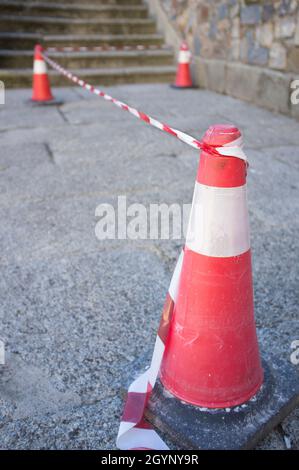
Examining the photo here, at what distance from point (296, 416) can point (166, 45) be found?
8020 millimetres

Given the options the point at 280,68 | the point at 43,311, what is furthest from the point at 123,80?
the point at 43,311

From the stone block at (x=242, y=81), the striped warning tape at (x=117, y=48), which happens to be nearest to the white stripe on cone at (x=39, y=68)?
the striped warning tape at (x=117, y=48)

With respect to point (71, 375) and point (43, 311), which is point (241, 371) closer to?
point (71, 375)

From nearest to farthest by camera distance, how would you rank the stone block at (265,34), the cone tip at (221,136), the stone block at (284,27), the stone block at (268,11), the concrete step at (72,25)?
the cone tip at (221,136)
the stone block at (284,27)
the stone block at (268,11)
the stone block at (265,34)
the concrete step at (72,25)

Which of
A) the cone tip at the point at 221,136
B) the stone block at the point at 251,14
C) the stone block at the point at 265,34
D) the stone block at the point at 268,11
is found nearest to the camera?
the cone tip at the point at 221,136

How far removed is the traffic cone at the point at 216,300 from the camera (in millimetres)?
1391

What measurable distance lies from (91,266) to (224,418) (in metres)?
1.20

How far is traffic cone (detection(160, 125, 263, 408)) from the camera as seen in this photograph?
1.39 m

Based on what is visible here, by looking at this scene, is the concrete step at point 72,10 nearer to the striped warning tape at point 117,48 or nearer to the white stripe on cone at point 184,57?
the striped warning tape at point 117,48

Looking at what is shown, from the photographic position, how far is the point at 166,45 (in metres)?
8.47

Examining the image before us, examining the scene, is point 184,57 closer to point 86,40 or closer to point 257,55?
point 257,55

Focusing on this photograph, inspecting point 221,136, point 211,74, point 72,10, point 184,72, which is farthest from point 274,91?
point 72,10

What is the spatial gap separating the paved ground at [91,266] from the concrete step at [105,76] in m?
2.55

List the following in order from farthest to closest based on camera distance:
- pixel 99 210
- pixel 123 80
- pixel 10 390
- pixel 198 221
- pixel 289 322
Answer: pixel 123 80
pixel 99 210
pixel 289 322
pixel 10 390
pixel 198 221
